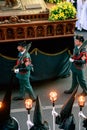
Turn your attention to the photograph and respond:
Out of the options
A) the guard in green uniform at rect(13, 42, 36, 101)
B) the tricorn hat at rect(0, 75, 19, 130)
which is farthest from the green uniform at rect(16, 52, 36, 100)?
the tricorn hat at rect(0, 75, 19, 130)

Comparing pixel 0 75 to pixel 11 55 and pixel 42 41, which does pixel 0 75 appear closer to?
pixel 11 55

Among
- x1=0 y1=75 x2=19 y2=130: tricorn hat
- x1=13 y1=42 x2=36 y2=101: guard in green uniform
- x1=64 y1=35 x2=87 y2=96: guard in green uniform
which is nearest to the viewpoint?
Answer: x1=0 y1=75 x2=19 y2=130: tricorn hat

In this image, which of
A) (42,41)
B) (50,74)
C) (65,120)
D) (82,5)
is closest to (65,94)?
(50,74)

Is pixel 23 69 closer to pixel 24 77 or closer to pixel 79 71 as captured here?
pixel 24 77

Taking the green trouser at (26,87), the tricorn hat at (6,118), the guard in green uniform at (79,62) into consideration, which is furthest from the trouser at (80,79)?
the tricorn hat at (6,118)

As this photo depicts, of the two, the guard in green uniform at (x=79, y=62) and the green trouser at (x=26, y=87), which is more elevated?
the guard in green uniform at (x=79, y=62)

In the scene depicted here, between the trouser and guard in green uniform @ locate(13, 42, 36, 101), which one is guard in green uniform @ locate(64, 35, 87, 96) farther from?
guard in green uniform @ locate(13, 42, 36, 101)

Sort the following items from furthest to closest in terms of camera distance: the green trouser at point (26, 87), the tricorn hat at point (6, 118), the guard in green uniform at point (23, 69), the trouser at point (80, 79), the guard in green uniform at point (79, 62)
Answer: the trouser at point (80, 79), the green trouser at point (26, 87), the guard in green uniform at point (79, 62), the guard in green uniform at point (23, 69), the tricorn hat at point (6, 118)

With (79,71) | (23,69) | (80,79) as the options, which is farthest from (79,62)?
(23,69)

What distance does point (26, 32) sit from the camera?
9.09 metres

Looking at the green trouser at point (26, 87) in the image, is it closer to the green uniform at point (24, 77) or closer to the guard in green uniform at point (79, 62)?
the green uniform at point (24, 77)

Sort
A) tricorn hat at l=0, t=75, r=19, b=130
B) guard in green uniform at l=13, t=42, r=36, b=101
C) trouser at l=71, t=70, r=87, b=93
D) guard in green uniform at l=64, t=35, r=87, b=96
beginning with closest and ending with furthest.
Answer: tricorn hat at l=0, t=75, r=19, b=130
guard in green uniform at l=13, t=42, r=36, b=101
guard in green uniform at l=64, t=35, r=87, b=96
trouser at l=71, t=70, r=87, b=93

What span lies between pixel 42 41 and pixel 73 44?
2.94 feet

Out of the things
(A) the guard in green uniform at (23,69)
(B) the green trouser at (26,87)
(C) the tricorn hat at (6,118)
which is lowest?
(B) the green trouser at (26,87)
